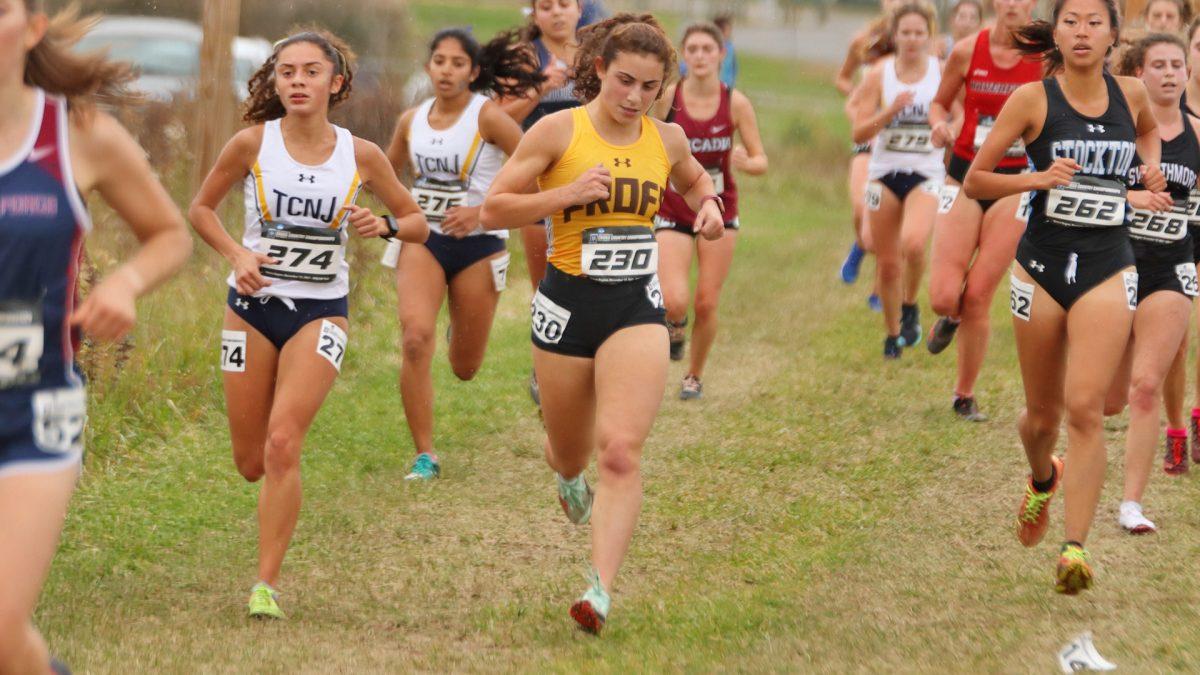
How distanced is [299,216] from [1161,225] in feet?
12.4

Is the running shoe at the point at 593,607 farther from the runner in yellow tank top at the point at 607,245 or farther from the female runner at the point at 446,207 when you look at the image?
the female runner at the point at 446,207

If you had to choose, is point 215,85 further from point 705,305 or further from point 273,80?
point 273,80

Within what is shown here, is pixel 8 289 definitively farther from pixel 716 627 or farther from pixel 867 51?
pixel 867 51

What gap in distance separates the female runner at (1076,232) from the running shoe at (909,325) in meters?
5.25

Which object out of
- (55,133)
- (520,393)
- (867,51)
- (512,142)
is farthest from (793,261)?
(55,133)

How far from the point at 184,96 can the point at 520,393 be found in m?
5.92

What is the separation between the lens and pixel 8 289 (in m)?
3.89

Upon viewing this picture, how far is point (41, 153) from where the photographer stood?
3.93 meters

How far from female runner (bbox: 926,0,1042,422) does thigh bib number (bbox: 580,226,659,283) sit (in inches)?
151

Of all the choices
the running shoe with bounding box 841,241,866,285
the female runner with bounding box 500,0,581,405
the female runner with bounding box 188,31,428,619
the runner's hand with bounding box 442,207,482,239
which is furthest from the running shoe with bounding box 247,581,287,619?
the running shoe with bounding box 841,241,866,285

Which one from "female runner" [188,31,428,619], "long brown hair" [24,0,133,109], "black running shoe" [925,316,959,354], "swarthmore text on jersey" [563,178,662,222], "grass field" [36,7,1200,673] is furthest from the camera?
"black running shoe" [925,316,959,354]

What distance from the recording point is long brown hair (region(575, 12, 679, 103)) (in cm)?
618

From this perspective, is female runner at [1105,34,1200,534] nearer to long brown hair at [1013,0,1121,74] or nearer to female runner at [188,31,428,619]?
long brown hair at [1013,0,1121,74]

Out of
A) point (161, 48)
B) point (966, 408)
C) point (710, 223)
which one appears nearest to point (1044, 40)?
point (710, 223)
